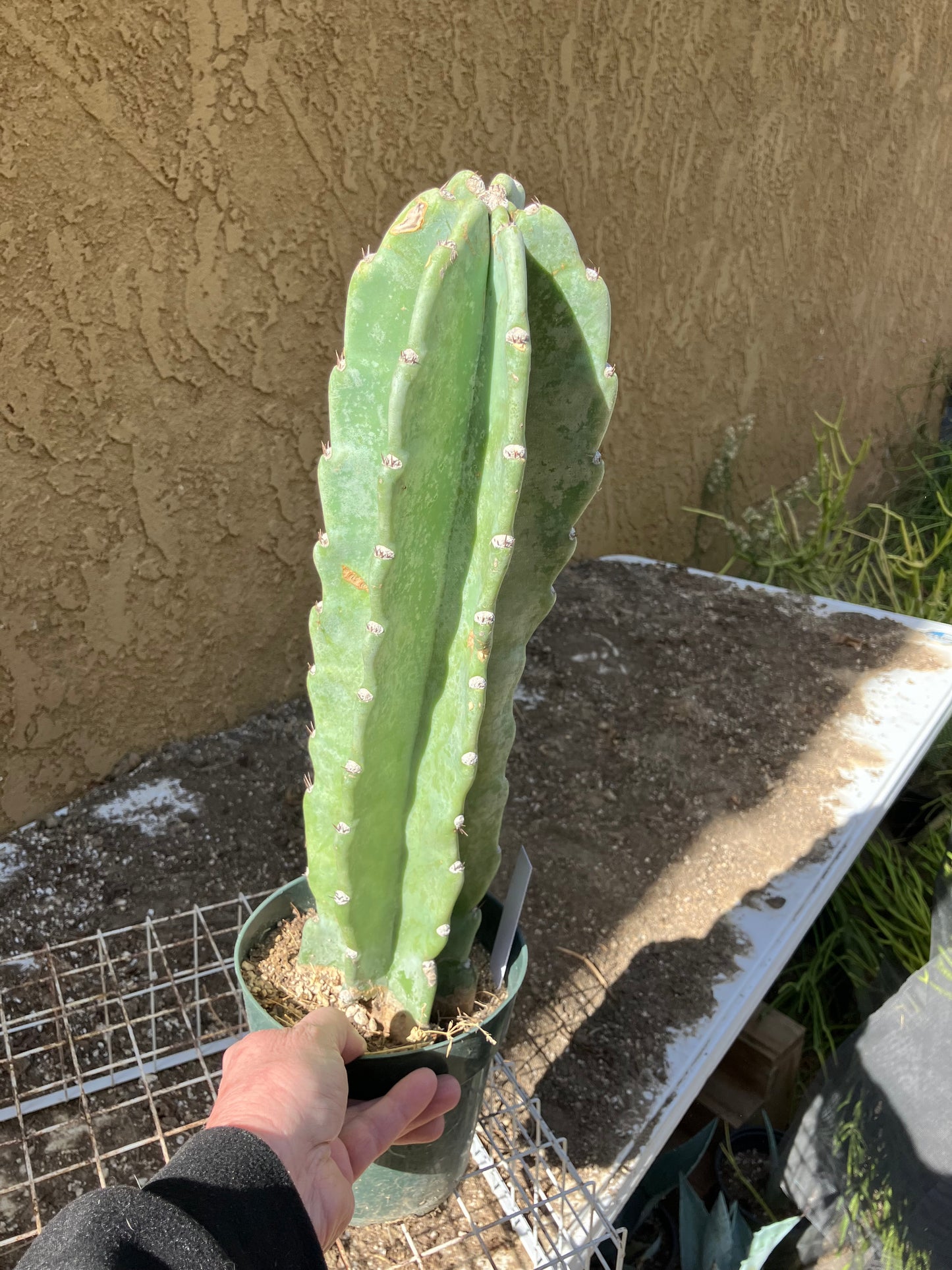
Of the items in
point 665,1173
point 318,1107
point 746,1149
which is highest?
point 318,1107

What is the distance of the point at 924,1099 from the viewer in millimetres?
1423

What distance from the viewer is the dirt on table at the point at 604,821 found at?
A: 1.62m

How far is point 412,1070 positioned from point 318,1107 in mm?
158

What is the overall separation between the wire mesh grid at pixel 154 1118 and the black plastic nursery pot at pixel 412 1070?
54mm

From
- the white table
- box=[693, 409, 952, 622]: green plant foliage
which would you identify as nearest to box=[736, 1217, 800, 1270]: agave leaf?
the white table

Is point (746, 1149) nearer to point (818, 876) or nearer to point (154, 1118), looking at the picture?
point (818, 876)

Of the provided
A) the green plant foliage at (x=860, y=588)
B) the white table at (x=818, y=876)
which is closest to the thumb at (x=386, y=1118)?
the white table at (x=818, y=876)

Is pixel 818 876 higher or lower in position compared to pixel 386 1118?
lower

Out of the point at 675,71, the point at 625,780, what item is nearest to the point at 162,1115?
the point at 625,780

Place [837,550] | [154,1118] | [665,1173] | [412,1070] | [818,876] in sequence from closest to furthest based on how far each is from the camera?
1. [412,1070]
2. [154,1118]
3. [665,1173]
4. [818,876]
5. [837,550]

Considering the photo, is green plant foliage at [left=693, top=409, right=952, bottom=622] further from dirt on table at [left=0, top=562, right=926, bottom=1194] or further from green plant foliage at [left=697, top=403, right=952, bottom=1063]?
dirt on table at [left=0, top=562, right=926, bottom=1194]

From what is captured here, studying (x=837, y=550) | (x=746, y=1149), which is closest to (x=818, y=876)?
(x=746, y=1149)

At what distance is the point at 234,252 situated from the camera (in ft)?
6.33

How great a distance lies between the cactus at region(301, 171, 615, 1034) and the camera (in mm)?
822
